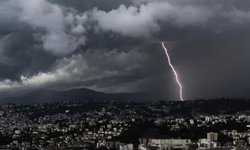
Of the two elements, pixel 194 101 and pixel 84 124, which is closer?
pixel 84 124

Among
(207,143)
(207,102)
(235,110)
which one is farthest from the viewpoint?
(207,102)

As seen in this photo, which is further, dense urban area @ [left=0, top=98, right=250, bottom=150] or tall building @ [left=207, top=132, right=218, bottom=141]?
tall building @ [left=207, top=132, right=218, bottom=141]

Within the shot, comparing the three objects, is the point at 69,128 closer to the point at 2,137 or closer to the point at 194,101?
the point at 2,137

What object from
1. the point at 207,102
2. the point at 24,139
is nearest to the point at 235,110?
the point at 207,102

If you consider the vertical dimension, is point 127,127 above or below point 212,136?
above

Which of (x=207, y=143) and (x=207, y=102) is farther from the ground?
(x=207, y=102)

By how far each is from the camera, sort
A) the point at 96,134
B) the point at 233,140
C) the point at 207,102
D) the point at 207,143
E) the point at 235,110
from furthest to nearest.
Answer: the point at 207,102
the point at 235,110
the point at 96,134
the point at 233,140
the point at 207,143

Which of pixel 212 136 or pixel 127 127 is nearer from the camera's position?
pixel 212 136

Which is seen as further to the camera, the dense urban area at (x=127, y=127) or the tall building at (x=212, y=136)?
the tall building at (x=212, y=136)
